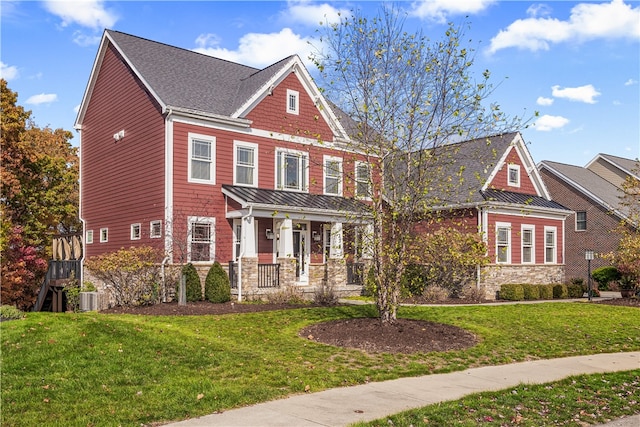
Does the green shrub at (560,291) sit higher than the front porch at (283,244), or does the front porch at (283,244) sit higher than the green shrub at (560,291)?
the front porch at (283,244)

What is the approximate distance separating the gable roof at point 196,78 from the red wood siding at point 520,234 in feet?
25.7

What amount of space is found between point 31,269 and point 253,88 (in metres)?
15.1

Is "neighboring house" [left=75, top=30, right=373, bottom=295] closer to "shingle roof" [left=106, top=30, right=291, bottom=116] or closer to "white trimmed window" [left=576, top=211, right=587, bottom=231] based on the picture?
"shingle roof" [left=106, top=30, right=291, bottom=116]

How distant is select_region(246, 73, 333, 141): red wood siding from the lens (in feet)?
74.8

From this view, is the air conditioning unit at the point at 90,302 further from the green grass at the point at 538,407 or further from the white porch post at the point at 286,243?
the green grass at the point at 538,407

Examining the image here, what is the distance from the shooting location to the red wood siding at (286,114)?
74.8ft

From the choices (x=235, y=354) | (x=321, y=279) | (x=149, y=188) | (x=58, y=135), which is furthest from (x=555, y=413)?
(x=58, y=135)

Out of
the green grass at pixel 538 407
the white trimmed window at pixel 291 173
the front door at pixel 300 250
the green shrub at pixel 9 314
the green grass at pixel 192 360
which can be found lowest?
the green grass at pixel 538 407

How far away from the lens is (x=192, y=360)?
9539 millimetres

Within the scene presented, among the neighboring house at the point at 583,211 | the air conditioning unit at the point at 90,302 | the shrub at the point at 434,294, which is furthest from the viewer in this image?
the neighboring house at the point at 583,211

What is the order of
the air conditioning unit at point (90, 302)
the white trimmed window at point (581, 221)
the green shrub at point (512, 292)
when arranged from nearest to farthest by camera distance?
the air conditioning unit at point (90, 302) → the green shrub at point (512, 292) → the white trimmed window at point (581, 221)

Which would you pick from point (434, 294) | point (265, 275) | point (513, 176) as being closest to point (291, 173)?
point (265, 275)

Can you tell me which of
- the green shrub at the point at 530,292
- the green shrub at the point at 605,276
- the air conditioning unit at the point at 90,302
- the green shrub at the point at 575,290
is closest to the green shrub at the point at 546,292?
the green shrub at the point at 530,292

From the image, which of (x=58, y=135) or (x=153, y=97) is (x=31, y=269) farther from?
(x=153, y=97)
